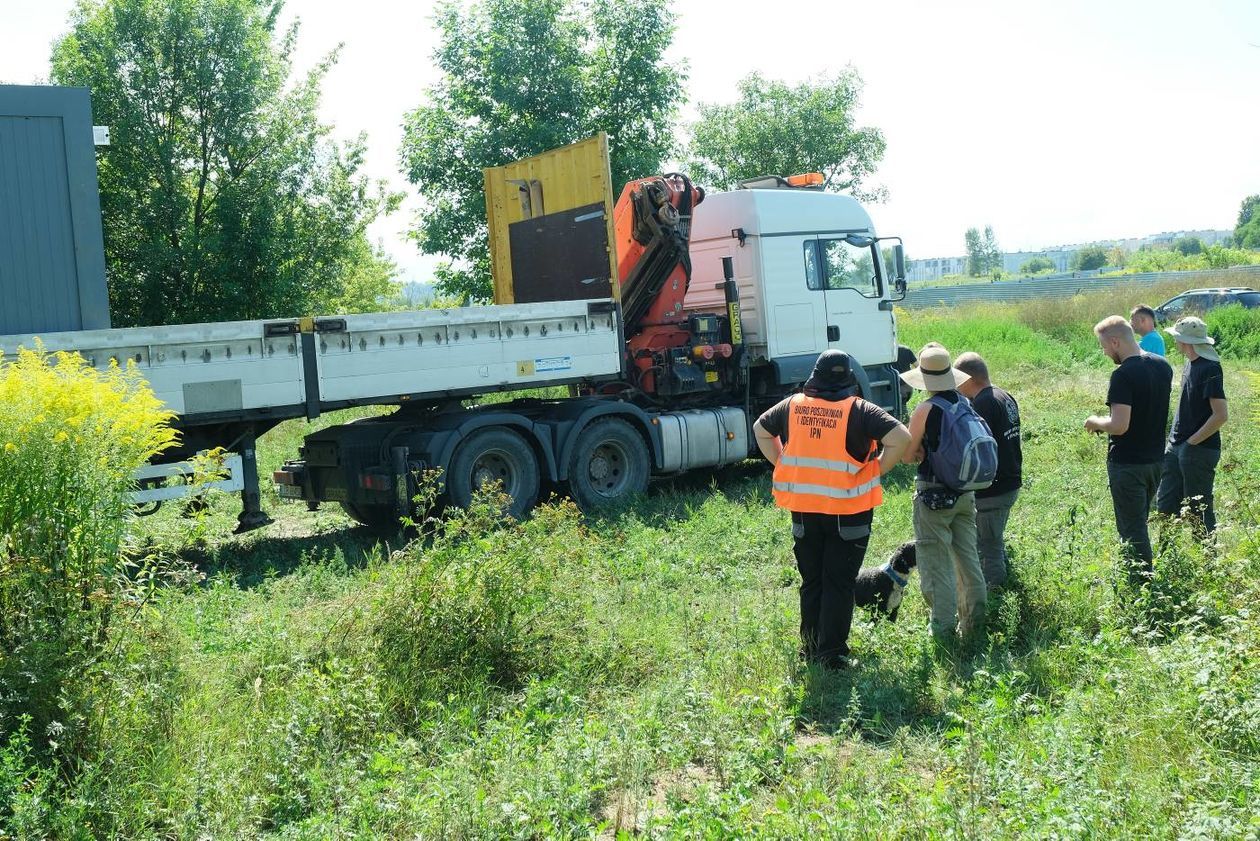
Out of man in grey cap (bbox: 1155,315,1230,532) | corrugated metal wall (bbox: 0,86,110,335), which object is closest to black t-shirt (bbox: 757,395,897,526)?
man in grey cap (bbox: 1155,315,1230,532)

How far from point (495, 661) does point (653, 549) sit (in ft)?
10.1

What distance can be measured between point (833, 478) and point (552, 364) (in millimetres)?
5201

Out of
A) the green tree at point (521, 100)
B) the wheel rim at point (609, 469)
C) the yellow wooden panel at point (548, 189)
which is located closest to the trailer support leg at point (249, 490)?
the wheel rim at point (609, 469)

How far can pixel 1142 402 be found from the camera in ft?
20.7

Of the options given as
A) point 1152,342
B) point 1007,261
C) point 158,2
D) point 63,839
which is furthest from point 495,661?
point 1007,261

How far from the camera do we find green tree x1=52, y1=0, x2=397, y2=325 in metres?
17.9

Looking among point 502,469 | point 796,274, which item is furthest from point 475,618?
point 796,274

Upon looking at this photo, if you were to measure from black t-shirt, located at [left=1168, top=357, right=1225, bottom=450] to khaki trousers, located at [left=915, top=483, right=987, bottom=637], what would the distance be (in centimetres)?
196

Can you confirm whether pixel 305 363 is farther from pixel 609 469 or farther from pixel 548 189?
pixel 548 189

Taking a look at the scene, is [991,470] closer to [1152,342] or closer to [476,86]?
[1152,342]

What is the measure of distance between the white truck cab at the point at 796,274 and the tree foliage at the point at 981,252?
99.6 m

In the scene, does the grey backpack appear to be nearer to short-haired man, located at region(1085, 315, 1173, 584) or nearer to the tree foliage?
short-haired man, located at region(1085, 315, 1173, 584)

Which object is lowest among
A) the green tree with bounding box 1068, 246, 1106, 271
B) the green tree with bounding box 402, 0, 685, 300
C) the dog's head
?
the dog's head

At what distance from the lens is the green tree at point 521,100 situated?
17953 mm
